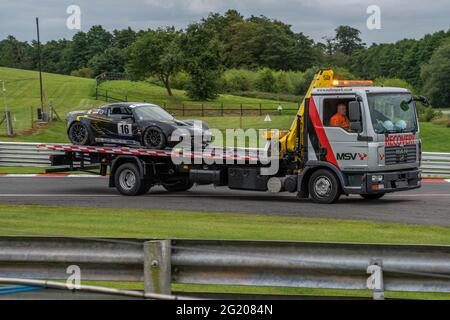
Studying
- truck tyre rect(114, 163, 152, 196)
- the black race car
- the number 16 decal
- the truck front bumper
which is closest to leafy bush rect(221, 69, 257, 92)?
the black race car

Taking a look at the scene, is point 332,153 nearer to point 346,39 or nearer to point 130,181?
point 130,181

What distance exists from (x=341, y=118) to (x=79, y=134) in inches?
278

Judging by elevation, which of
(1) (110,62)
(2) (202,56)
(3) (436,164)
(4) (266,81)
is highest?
(1) (110,62)

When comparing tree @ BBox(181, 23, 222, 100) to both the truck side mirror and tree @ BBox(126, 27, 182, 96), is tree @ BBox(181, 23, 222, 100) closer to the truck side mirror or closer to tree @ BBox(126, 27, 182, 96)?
tree @ BBox(126, 27, 182, 96)

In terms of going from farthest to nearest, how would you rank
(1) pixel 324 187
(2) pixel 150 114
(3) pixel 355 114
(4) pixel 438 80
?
(4) pixel 438 80 → (2) pixel 150 114 → (1) pixel 324 187 → (3) pixel 355 114

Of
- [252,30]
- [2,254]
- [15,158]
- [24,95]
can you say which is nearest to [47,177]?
[15,158]

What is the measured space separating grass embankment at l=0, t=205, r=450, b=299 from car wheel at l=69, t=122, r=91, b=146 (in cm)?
380

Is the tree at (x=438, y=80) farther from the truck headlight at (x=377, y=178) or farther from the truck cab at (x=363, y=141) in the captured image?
the truck headlight at (x=377, y=178)

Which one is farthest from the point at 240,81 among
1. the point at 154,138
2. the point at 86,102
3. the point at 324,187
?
the point at 324,187

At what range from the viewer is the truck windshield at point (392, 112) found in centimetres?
1728

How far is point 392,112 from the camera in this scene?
1752cm

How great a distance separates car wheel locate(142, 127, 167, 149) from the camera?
64.7 feet

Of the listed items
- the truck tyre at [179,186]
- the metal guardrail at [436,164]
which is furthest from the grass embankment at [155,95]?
the truck tyre at [179,186]

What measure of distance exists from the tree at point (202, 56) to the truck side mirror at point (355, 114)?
5130 centimetres
